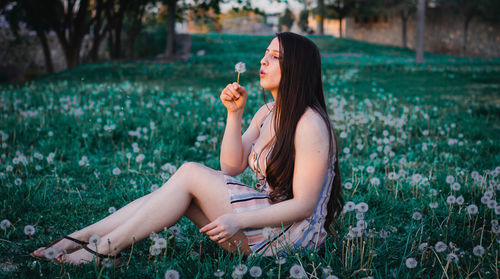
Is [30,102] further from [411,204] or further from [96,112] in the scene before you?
[411,204]

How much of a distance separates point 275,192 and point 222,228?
0.43 metres

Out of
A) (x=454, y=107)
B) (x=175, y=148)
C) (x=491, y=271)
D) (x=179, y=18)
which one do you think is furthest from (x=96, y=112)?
(x=179, y=18)

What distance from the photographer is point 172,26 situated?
17766 millimetres

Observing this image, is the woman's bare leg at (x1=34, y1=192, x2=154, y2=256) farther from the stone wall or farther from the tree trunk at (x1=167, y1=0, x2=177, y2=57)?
the stone wall

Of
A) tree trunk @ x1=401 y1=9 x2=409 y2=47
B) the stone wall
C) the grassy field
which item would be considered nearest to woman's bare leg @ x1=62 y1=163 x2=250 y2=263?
the grassy field

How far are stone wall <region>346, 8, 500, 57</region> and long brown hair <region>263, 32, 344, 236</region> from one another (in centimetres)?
3113

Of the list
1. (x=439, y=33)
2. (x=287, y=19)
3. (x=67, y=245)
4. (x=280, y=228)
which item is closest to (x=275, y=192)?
(x=280, y=228)

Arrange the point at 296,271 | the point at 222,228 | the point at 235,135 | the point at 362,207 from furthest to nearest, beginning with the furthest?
the point at 235,135 < the point at 362,207 < the point at 222,228 < the point at 296,271

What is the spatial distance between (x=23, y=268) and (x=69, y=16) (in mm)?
15919

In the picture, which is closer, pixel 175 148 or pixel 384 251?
pixel 384 251

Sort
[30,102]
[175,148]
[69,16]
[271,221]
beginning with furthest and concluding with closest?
1. [69,16]
2. [30,102]
3. [175,148]
4. [271,221]

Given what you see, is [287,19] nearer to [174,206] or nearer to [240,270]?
[174,206]

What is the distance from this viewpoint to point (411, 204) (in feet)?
10.3

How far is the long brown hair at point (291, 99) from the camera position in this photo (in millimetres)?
2096
